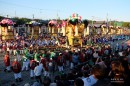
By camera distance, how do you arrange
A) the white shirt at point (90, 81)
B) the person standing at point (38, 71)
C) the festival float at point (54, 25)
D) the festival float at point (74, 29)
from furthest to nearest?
the festival float at point (54, 25) → the festival float at point (74, 29) → the person standing at point (38, 71) → the white shirt at point (90, 81)

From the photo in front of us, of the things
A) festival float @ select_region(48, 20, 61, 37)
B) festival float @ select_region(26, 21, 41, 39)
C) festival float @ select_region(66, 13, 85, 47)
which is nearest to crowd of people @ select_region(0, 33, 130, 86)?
festival float @ select_region(66, 13, 85, 47)

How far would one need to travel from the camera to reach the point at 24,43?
31.9m

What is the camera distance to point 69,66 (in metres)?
22.2

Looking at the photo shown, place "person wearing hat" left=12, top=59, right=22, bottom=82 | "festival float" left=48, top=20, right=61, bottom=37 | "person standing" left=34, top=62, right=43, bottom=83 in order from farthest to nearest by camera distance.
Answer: "festival float" left=48, top=20, right=61, bottom=37, "person wearing hat" left=12, top=59, right=22, bottom=82, "person standing" left=34, top=62, right=43, bottom=83

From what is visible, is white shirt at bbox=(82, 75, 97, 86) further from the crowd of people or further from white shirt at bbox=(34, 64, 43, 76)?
white shirt at bbox=(34, 64, 43, 76)

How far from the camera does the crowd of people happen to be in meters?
6.74

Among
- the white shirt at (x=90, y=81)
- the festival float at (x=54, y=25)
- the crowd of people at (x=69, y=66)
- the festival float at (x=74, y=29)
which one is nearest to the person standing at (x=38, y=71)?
the crowd of people at (x=69, y=66)

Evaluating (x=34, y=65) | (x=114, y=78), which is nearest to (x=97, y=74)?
(x=114, y=78)

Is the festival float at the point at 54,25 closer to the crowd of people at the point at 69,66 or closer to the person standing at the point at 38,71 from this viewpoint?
the crowd of people at the point at 69,66

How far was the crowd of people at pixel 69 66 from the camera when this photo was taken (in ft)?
22.1

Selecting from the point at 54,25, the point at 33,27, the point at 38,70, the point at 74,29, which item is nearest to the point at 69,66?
the point at 38,70

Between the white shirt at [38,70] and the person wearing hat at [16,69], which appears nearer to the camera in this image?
the white shirt at [38,70]

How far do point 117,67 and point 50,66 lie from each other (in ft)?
35.7

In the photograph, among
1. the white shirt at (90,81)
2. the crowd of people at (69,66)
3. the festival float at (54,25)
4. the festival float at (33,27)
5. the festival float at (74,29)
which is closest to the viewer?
the white shirt at (90,81)
